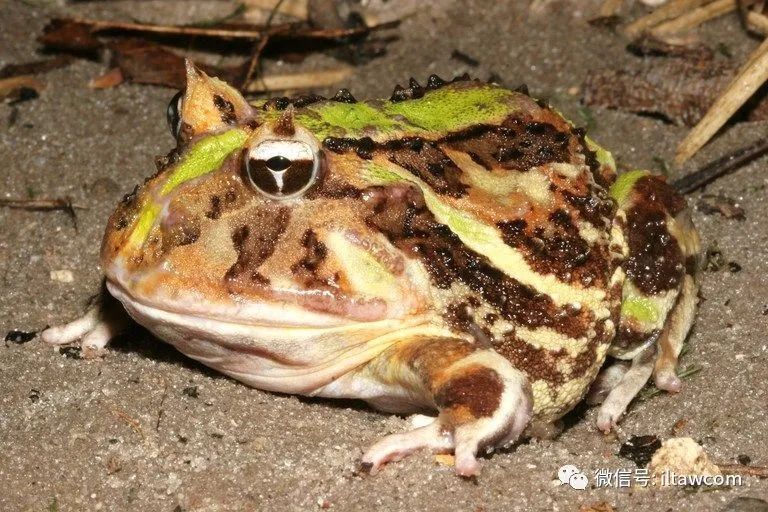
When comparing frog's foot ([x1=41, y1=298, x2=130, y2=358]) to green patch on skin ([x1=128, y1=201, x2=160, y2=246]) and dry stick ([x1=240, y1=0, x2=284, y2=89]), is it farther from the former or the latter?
dry stick ([x1=240, y1=0, x2=284, y2=89])

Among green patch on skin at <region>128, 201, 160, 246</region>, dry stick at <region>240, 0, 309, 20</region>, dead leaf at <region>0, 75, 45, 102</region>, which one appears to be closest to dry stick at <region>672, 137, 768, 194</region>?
dry stick at <region>240, 0, 309, 20</region>

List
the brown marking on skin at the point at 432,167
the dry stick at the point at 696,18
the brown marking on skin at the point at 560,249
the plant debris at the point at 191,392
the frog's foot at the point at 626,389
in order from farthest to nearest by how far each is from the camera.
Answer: the dry stick at the point at 696,18 → the frog's foot at the point at 626,389 → the plant debris at the point at 191,392 → the brown marking on skin at the point at 560,249 → the brown marking on skin at the point at 432,167

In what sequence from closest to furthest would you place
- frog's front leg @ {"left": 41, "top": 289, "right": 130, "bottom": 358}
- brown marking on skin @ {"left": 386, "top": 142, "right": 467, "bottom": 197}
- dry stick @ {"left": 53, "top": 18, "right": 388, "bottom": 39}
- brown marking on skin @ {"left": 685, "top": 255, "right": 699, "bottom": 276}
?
brown marking on skin @ {"left": 386, "top": 142, "right": 467, "bottom": 197} → frog's front leg @ {"left": 41, "top": 289, "right": 130, "bottom": 358} → brown marking on skin @ {"left": 685, "top": 255, "right": 699, "bottom": 276} → dry stick @ {"left": 53, "top": 18, "right": 388, "bottom": 39}

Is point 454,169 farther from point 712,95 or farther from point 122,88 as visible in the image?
point 122,88

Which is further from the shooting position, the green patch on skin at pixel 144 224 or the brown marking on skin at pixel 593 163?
the brown marking on skin at pixel 593 163

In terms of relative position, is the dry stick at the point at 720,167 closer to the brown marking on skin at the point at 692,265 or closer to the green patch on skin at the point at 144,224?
the brown marking on skin at the point at 692,265

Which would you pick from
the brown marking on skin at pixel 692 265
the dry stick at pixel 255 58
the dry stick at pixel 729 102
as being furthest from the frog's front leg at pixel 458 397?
the dry stick at pixel 255 58

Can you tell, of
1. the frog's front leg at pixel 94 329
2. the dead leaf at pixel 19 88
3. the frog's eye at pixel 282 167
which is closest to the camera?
the frog's eye at pixel 282 167

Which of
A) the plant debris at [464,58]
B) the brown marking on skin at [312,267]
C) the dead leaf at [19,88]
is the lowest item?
the dead leaf at [19,88]
